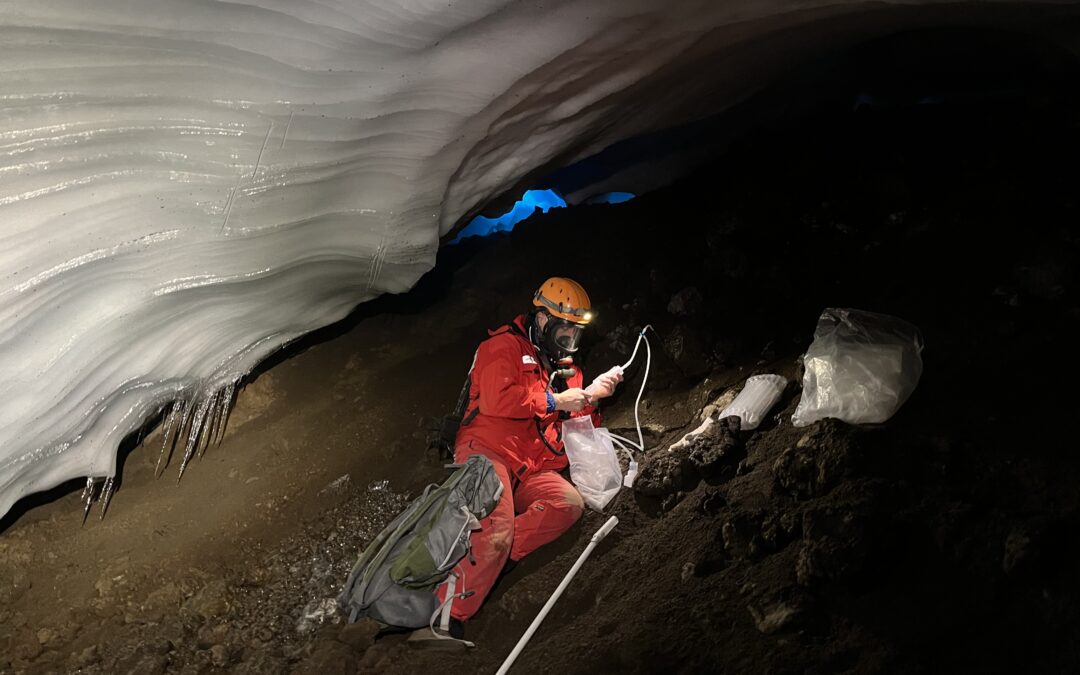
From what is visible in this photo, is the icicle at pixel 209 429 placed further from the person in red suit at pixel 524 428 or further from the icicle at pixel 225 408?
the person in red suit at pixel 524 428

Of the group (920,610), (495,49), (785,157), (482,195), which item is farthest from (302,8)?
(785,157)

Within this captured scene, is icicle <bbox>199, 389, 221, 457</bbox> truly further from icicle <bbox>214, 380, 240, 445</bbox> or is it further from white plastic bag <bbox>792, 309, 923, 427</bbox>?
white plastic bag <bbox>792, 309, 923, 427</bbox>

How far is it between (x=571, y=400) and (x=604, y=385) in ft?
1.05

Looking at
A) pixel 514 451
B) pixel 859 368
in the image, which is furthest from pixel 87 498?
pixel 859 368

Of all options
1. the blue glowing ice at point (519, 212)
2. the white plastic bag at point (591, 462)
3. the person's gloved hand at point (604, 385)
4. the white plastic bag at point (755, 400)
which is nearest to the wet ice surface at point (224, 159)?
the person's gloved hand at point (604, 385)

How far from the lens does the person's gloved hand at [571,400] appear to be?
4.09 m

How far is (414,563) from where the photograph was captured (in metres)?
3.36

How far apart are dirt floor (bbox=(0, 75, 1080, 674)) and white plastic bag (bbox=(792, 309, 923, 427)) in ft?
0.39

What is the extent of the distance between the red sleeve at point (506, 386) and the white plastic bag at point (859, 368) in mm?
1468

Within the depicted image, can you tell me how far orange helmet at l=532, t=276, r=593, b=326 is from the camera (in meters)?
4.23

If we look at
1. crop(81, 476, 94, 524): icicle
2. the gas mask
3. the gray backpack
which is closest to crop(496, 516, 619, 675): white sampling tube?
the gray backpack

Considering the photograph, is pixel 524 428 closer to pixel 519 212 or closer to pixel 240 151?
pixel 240 151

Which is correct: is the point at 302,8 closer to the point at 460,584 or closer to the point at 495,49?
the point at 495,49

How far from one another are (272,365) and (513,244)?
2735mm
